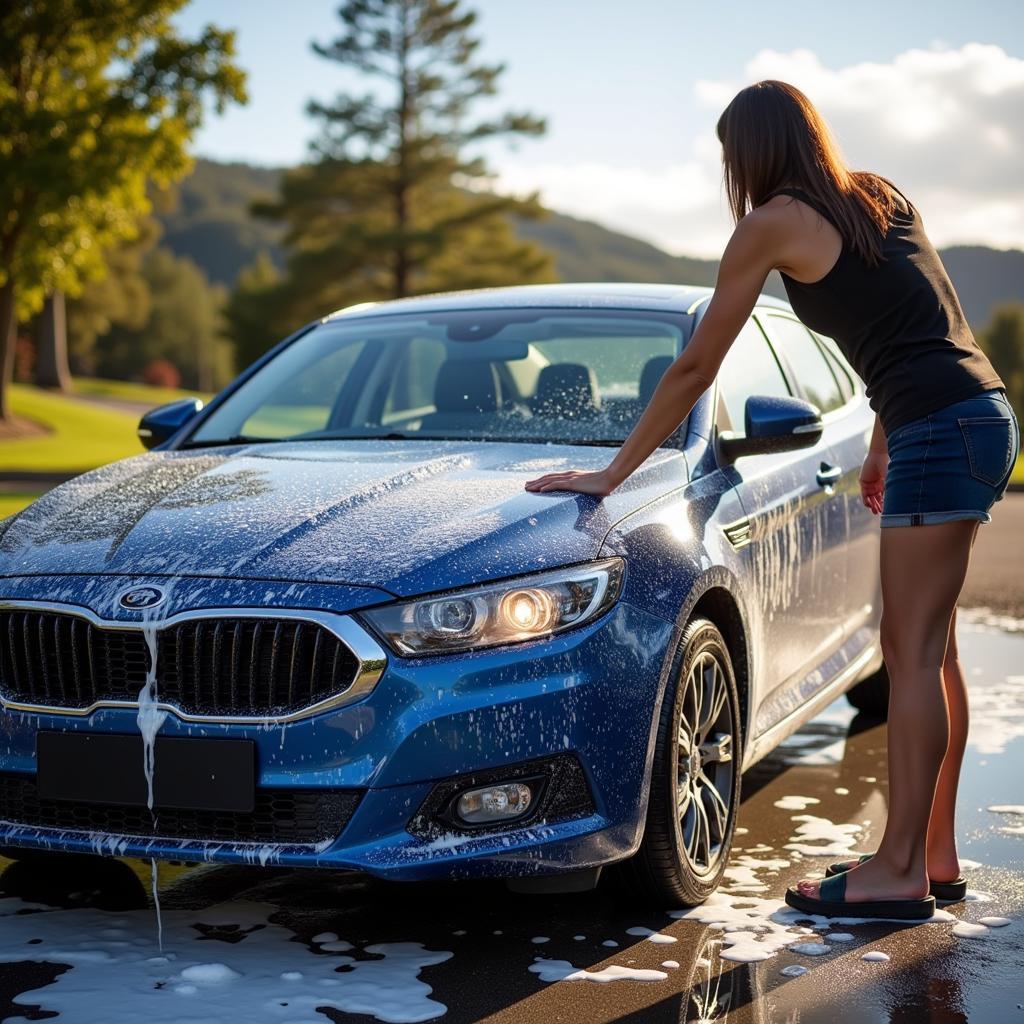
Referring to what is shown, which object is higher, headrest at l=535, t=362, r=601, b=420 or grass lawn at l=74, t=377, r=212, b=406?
headrest at l=535, t=362, r=601, b=420

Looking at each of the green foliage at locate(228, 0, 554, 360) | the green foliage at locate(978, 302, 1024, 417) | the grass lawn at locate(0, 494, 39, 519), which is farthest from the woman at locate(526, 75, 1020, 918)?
the green foliage at locate(978, 302, 1024, 417)

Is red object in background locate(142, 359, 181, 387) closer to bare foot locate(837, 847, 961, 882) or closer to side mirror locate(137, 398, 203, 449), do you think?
side mirror locate(137, 398, 203, 449)

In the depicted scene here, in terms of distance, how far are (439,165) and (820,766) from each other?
5030 centimetres

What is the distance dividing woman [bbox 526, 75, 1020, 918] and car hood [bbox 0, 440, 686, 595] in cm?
20

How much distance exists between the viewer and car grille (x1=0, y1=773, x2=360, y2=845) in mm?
3332

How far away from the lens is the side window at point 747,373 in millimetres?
4691

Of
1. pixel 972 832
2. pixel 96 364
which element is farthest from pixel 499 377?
pixel 96 364

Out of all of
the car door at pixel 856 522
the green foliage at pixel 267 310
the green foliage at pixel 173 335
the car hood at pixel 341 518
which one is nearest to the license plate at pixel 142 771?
the car hood at pixel 341 518

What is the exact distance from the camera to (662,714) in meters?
3.67

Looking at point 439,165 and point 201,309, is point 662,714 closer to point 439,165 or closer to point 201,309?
point 439,165

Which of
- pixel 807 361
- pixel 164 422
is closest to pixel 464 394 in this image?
pixel 164 422

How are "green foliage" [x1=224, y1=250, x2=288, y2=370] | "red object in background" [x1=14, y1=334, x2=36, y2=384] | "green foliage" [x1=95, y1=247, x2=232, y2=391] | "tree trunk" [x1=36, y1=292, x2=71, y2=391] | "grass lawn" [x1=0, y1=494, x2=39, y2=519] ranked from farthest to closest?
"green foliage" [x1=95, y1=247, x2=232, y2=391] < "red object in background" [x1=14, y1=334, x2=36, y2=384] < "tree trunk" [x1=36, y1=292, x2=71, y2=391] < "green foliage" [x1=224, y1=250, x2=288, y2=370] < "grass lawn" [x1=0, y1=494, x2=39, y2=519]

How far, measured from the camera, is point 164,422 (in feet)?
16.9

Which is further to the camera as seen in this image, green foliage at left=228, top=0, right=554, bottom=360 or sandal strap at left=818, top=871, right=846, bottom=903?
green foliage at left=228, top=0, right=554, bottom=360
